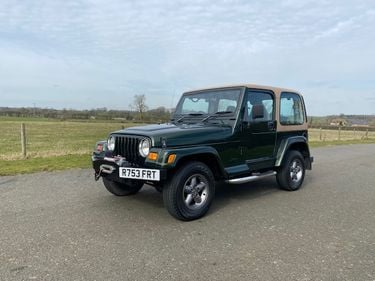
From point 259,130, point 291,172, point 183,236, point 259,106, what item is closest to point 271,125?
point 259,130

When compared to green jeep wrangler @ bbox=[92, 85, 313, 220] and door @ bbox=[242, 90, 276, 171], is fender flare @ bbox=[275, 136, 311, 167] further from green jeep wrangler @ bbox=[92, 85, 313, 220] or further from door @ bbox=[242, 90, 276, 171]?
door @ bbox=[242, 90, 276, 171]

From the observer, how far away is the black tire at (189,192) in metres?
4.61

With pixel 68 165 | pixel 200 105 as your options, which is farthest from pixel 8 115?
pixel 200 105

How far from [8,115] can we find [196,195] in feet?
265

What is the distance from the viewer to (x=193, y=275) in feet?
10.5

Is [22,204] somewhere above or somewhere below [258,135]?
below

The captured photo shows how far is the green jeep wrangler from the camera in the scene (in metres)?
4.66

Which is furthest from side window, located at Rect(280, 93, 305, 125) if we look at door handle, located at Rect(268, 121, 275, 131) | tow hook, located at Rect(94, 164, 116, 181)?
tow hook, located at Rect(94, 164, 116, 181)

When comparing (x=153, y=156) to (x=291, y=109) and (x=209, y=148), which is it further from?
(x=291, y=109)

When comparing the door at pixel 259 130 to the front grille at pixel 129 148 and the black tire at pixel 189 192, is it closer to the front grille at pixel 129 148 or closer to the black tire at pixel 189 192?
the black tire at pixel 189 192

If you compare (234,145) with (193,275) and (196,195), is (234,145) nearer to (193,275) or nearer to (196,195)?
(196,195)

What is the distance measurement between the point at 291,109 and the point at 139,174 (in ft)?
12.7

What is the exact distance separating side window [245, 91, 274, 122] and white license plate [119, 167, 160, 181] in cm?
208

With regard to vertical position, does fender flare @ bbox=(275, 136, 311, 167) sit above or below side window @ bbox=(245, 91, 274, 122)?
below
